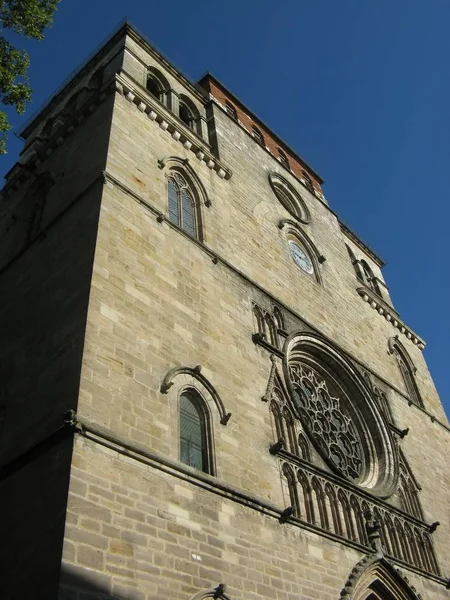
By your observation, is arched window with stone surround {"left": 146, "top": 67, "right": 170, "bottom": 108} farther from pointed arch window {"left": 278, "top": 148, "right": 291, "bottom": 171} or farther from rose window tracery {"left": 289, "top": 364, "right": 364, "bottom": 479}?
rose window tracery {"left": 289, "top": 364, "right": 364, "bottom": 479}

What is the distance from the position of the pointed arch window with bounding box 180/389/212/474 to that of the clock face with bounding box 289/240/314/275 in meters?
7.19

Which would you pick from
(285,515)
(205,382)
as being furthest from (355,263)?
(285,515)

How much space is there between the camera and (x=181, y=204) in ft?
42.2

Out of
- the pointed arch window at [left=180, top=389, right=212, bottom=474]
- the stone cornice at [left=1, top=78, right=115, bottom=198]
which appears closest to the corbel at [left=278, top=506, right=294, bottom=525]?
the pointed arch window at [left=180, top=389, right=212, bottom=474]

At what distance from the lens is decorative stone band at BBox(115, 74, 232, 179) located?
1347 centimetres

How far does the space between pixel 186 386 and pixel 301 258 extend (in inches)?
317

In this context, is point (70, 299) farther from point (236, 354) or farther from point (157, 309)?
point (236, 354)

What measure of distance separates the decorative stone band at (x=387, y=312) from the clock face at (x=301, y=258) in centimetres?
238

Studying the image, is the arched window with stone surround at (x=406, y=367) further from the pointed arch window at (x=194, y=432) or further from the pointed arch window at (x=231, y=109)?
the pointed arch window at (x=194, y=432)

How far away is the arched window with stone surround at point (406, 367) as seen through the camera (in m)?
17.4

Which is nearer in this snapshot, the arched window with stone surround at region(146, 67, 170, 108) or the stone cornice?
the stone cornice

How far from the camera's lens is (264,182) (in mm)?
17219

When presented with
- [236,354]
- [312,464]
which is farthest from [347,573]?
[236,354]

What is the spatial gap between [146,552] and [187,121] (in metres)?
12.2
